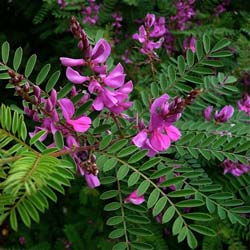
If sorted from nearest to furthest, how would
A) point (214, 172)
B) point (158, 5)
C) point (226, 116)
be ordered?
point (226, 116) < point (214, 172) < point (158, 5)

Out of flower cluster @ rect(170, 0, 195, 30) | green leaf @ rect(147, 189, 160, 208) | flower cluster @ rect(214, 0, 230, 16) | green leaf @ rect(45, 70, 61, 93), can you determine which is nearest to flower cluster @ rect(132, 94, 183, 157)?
green leaf @ rect(147, 189, 160, 208)

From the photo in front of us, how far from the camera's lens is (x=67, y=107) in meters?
1.18

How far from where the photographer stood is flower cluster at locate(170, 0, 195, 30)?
2398mm

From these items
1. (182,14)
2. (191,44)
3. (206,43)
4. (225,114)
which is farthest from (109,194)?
(182,14)

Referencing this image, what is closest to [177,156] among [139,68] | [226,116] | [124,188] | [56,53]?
[226,116]

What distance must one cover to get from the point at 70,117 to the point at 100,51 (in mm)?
204

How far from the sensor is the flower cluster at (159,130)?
1.13 metres

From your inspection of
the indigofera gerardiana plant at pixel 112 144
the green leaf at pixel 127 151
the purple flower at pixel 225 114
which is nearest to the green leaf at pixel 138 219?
the indigofera gerardiana plant at pixel 112 144

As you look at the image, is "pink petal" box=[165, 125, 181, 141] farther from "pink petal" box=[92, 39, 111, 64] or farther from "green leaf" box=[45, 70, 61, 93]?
"green leaf" box=[45, 70, 61, 93]

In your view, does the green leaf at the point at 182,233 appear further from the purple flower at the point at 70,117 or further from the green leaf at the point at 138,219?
the purple flower at the point at 70,117

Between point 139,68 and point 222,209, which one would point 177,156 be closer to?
point 222,209

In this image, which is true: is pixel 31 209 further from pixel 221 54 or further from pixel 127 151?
pixel 221 54

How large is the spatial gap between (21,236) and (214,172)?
44.3 inches

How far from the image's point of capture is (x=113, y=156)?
124 centimetres
